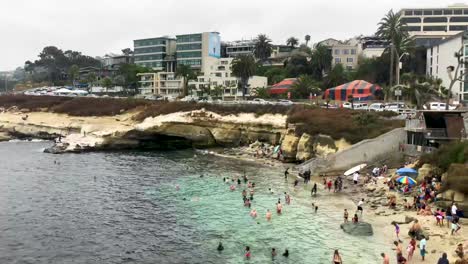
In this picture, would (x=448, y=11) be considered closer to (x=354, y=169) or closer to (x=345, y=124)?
(x=345, y=124)

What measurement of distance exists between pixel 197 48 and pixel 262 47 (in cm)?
2402

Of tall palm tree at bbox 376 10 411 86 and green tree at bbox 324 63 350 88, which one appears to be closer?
tall palm tree at bbox 376 10 411 86

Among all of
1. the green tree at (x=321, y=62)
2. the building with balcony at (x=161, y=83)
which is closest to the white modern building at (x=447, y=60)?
the green tree at (x=321, y=62)

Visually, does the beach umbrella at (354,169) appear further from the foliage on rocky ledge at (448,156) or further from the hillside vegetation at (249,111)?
the foliage on rocky ledge at (448,156)

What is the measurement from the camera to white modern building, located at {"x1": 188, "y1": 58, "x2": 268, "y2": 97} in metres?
135

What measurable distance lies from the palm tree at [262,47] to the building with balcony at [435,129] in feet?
370

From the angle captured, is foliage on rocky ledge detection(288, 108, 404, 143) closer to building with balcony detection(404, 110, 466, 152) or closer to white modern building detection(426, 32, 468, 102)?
building with balcony detection(404, 110, 466, 152)

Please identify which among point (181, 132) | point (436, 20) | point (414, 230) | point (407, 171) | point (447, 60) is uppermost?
point (436, 20)

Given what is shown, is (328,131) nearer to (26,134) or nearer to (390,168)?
(390,168)

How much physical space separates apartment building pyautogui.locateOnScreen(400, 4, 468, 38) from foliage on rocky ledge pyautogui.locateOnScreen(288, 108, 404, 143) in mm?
92075

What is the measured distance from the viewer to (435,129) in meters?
52.1

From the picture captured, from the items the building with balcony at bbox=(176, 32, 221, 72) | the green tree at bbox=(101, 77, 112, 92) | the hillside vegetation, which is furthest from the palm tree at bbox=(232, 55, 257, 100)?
the green tree at bbox=(101, 77, 112, 92)

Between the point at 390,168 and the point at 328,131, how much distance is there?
39.7 ft

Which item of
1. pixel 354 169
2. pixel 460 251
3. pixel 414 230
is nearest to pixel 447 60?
pixel 354 169
